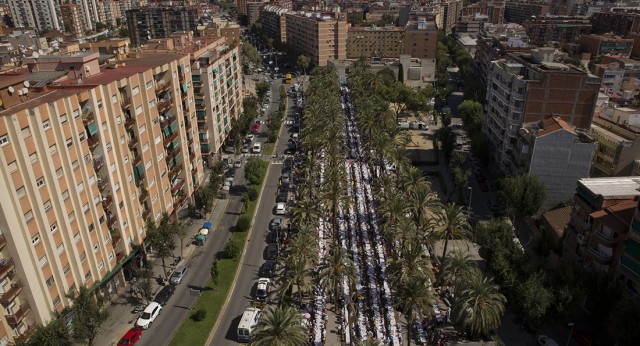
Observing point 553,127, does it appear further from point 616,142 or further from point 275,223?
point 275,223

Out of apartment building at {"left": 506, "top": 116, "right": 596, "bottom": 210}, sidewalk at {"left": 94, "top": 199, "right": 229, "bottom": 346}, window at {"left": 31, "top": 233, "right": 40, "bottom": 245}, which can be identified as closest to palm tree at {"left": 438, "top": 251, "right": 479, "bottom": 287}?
apartment building at {"left": 506, "top": 116, "right": 596, "bottom": 210}

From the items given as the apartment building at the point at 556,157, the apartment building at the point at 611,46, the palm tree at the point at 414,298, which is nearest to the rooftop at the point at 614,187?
the apartment building at the point at 556,157

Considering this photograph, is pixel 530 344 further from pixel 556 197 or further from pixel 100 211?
pixel 100 211

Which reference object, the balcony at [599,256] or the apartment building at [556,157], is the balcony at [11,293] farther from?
the apartment building at [556,157]

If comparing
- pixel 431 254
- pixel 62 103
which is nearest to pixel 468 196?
pixel 431 254

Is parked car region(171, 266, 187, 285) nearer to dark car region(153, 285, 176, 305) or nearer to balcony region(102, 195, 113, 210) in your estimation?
dark car region(153, 285, 176, 305)

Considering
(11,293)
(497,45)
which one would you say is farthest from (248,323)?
(497,45)
